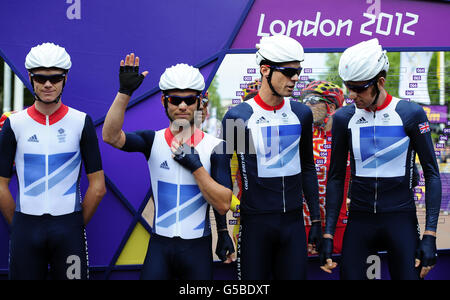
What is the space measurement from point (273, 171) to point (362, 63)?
3.41 ft

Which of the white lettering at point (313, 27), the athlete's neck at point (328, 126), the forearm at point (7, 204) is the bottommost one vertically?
the forearm at point (7, 204)

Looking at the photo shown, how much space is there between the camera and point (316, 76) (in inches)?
188

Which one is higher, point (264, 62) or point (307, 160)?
point (264, 62)

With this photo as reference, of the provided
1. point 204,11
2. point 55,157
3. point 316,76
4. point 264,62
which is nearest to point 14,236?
point 55,157

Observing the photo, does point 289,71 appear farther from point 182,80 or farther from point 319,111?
point 319,111

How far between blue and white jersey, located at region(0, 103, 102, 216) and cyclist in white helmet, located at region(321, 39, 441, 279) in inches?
82.4

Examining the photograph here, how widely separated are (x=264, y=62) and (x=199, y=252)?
1.52 metres

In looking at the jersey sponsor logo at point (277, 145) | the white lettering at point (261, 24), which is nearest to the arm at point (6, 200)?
the jersey sponsor logo at point (277, 145)

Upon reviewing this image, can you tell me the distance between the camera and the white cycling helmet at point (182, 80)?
3.41 meters

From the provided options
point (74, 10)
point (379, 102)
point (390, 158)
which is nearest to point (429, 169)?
point (390, 158)

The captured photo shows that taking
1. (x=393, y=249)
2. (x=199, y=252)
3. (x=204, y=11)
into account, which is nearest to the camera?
(x=199, y=252)

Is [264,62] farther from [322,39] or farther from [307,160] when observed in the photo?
[322,39]

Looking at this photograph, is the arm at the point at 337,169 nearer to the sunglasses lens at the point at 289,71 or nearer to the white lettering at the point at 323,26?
the sunglasses lens at the point at 289,71

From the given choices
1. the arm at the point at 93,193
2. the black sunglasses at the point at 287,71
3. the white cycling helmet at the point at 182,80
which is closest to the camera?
the white cycling helmet at the point at 182,80
